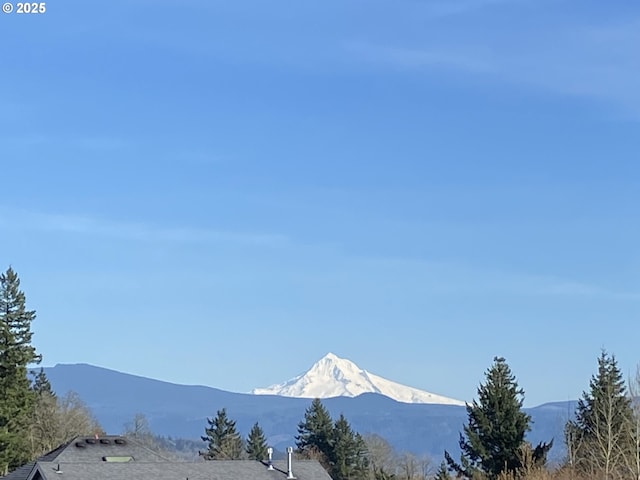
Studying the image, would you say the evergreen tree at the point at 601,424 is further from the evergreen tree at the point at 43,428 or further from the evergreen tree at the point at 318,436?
the evergreen tree at the point at 43,428

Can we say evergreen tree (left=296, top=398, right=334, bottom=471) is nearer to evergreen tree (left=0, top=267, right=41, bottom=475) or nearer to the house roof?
evergreen tree (left=0, top=267, right=41, bottom=475)

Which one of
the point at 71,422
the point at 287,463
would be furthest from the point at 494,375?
the point at 71,422

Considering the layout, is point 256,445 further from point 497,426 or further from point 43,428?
point 497,426

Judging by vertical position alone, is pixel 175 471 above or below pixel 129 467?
below

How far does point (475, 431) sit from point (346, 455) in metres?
33.0

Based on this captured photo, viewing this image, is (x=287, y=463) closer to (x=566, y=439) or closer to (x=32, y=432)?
(x=566, y=439)

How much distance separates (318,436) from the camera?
309 ft

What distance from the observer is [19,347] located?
73750mm

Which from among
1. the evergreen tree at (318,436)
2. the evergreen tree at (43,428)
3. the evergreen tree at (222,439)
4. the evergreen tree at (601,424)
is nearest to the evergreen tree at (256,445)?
the evergreen tree at (222,439)

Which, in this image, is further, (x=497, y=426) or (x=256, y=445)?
(x=256, y=445)

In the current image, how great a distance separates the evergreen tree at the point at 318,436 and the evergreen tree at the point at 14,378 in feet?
85.5

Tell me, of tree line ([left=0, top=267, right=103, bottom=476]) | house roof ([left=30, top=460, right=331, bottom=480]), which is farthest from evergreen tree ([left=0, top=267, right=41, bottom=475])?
house roof ([left=30, top=460, right=331, bottom=480])

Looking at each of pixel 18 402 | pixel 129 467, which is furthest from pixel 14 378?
pixel 129 467

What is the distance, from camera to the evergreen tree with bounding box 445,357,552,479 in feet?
196
